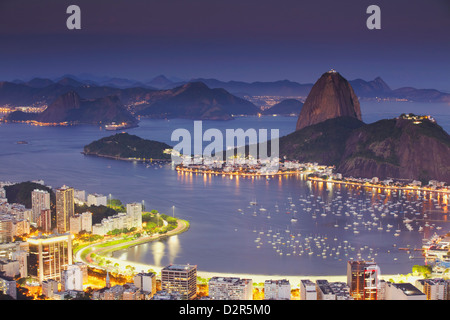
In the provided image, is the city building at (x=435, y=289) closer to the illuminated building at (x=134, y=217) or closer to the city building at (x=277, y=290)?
the city building at (x=277, y=290)

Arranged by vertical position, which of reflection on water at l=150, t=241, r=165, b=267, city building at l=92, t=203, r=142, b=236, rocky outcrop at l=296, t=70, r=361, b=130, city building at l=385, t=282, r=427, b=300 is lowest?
reflection on water at l=150, t=241, r=165, b=267

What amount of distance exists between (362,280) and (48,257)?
3.17 meters

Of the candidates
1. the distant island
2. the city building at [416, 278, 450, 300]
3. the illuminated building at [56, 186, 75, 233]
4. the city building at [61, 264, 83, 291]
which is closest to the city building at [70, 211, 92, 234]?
the illuminated building at [56, 186, 75, 233]

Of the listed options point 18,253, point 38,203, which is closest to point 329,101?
point 38,203

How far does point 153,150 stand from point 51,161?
2.71 m

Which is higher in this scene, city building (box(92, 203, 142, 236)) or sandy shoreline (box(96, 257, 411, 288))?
city building (box(92, 203, 142, 236))

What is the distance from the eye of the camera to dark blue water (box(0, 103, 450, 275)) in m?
6.80

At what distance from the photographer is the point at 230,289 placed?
5.15m

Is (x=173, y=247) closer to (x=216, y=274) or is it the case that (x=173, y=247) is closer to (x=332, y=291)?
(x=216, y=274)

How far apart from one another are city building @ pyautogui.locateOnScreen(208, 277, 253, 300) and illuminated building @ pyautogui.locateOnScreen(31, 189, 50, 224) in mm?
4157

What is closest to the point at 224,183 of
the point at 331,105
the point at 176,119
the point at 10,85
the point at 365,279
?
the point at 331,105

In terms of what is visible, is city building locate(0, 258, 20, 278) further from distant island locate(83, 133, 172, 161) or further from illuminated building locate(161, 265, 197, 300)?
distant island locate(83, 133, 172, 161)

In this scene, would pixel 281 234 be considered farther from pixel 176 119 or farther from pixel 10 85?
pixel 10 85

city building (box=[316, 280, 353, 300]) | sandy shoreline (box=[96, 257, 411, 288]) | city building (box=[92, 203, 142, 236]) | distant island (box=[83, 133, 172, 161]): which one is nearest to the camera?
city building (box=[316, 280, 353, 300])
